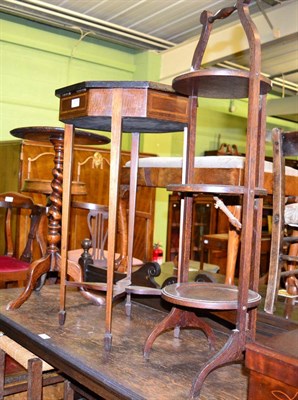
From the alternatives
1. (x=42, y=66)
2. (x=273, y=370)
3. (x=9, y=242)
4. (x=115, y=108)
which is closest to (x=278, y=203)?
(x=115, y=108)

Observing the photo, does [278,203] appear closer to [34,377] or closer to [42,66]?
[34,377]

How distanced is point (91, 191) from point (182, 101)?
3089mm

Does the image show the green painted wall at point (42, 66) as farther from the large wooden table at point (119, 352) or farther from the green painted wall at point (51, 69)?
the large wooden table at point (119, 352)

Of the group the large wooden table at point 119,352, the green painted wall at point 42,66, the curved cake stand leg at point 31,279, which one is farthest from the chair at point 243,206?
the green painted wall at point 42,66

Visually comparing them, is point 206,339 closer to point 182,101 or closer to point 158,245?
point 182,101

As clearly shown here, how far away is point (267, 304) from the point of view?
234cm

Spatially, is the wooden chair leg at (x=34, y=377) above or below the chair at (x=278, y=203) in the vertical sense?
below

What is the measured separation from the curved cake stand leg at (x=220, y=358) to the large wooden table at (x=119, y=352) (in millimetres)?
55

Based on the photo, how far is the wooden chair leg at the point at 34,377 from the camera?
1.87m

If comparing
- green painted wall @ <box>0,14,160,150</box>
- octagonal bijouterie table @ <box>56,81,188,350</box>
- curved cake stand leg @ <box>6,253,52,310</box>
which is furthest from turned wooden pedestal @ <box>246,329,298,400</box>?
green painted wall @ <box>0,14,160,150</box>

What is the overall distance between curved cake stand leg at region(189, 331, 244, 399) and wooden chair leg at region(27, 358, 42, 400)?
2.10ft

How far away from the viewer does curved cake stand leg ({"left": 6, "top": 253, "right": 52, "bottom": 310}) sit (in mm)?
2545

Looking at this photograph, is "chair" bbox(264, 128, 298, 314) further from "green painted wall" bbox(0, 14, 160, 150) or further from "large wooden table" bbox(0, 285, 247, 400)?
"green painted wall" bbox(0, 14, 160, 150)

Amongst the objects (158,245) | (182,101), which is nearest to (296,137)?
(182,101)
